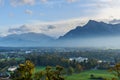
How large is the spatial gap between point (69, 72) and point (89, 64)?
19447 mm

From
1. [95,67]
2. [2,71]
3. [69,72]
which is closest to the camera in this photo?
[69,72]

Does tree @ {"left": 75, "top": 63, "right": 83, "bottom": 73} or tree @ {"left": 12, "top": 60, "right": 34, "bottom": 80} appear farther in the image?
tree @ {"left": 75, "top": 63, "right": 83, "bottom": 73}

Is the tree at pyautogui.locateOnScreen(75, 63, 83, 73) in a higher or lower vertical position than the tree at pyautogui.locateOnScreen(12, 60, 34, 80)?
lower

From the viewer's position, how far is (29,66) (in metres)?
31.0

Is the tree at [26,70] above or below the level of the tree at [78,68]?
above

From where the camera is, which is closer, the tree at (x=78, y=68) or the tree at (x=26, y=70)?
the tree at (x=26, y=70)

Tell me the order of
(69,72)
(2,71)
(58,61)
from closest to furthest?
(69,72) → (2,71) → (58,61)

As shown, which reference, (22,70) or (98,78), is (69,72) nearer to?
(98,78)

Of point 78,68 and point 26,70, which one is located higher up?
point 26,70

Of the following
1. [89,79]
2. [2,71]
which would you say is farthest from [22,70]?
[2,71]

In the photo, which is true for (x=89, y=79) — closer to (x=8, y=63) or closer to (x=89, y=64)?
(x=89, y=64)

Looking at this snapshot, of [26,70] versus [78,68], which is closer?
[26,70]

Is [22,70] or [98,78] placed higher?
[22,70]

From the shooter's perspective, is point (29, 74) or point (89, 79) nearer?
point (29, 74)
